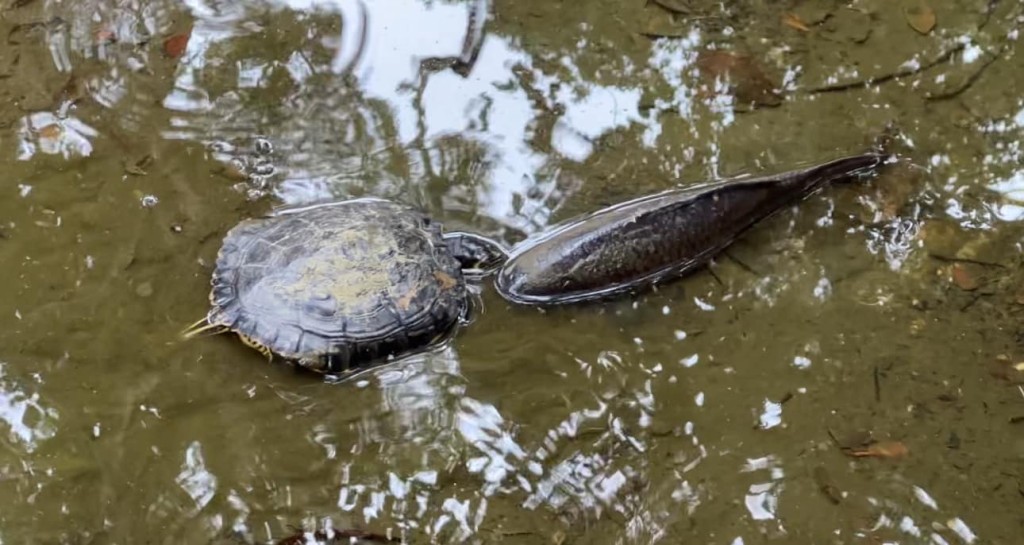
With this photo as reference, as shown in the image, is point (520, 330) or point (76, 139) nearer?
point (520, 330)

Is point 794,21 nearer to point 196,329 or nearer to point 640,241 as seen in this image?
point 640,241

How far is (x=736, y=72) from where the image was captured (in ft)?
14.5

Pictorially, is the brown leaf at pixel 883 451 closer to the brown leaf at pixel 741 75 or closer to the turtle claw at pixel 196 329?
the brown leaf at pixel 741 75

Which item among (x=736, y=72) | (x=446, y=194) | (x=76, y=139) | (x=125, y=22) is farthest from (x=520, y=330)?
(x=125, y=22)

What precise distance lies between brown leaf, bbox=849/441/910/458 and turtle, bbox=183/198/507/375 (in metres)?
1.87

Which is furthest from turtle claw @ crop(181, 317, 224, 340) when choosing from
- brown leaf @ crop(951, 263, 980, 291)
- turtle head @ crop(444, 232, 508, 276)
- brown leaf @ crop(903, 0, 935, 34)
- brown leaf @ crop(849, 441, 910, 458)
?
brown leaf @ crop(903, 0, 935, 34)

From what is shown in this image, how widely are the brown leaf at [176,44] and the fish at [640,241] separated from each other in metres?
2.22

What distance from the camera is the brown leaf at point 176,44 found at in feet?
14.3

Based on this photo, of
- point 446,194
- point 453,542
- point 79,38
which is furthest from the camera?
point 79,38

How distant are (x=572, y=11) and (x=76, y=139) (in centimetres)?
280

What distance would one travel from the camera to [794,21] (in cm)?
456

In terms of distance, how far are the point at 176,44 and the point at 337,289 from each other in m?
2.03

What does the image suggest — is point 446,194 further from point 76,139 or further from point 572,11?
point 76,139

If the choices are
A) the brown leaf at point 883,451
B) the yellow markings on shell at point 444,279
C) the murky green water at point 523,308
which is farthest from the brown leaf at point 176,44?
the brown leaf at point 883,451
